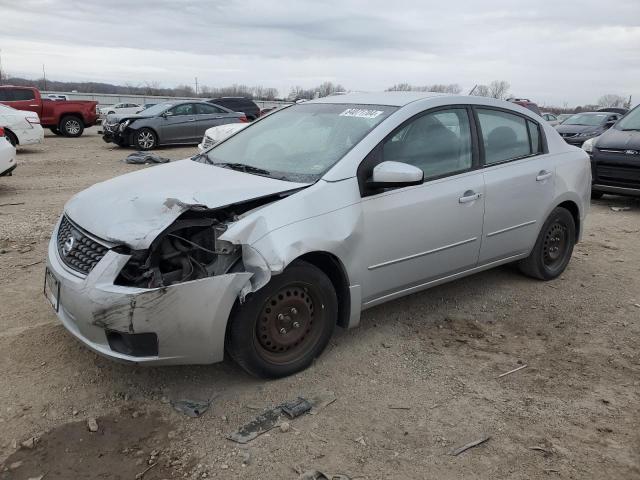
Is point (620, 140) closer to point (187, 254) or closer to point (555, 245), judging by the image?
point (555, 245)

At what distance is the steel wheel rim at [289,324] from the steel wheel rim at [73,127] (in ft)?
66.0

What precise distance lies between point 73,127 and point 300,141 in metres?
19.4

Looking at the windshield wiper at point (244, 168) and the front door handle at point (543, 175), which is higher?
the windshield wiper at point (244, 168)

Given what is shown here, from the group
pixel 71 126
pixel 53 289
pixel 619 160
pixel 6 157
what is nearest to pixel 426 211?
pixel 53 289

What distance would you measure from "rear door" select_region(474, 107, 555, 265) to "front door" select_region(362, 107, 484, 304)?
0.16 metres

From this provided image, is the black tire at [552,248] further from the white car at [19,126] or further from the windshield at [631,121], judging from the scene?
the white car at [19,126]

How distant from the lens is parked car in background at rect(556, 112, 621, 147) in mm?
14977

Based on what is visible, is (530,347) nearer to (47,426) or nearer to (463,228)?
(463,228)

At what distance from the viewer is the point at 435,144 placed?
407cm

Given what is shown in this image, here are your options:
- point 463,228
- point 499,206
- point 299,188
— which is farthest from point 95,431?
point 499,206

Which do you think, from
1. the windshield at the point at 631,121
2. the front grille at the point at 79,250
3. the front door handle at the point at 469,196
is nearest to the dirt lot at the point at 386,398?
the front grille at the point at 79,250

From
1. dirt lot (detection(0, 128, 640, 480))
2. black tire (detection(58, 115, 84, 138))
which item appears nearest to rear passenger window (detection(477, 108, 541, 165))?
dirt lot (detection(0, 128, 640, 480))

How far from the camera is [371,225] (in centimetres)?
356

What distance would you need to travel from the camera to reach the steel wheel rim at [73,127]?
811 inches
